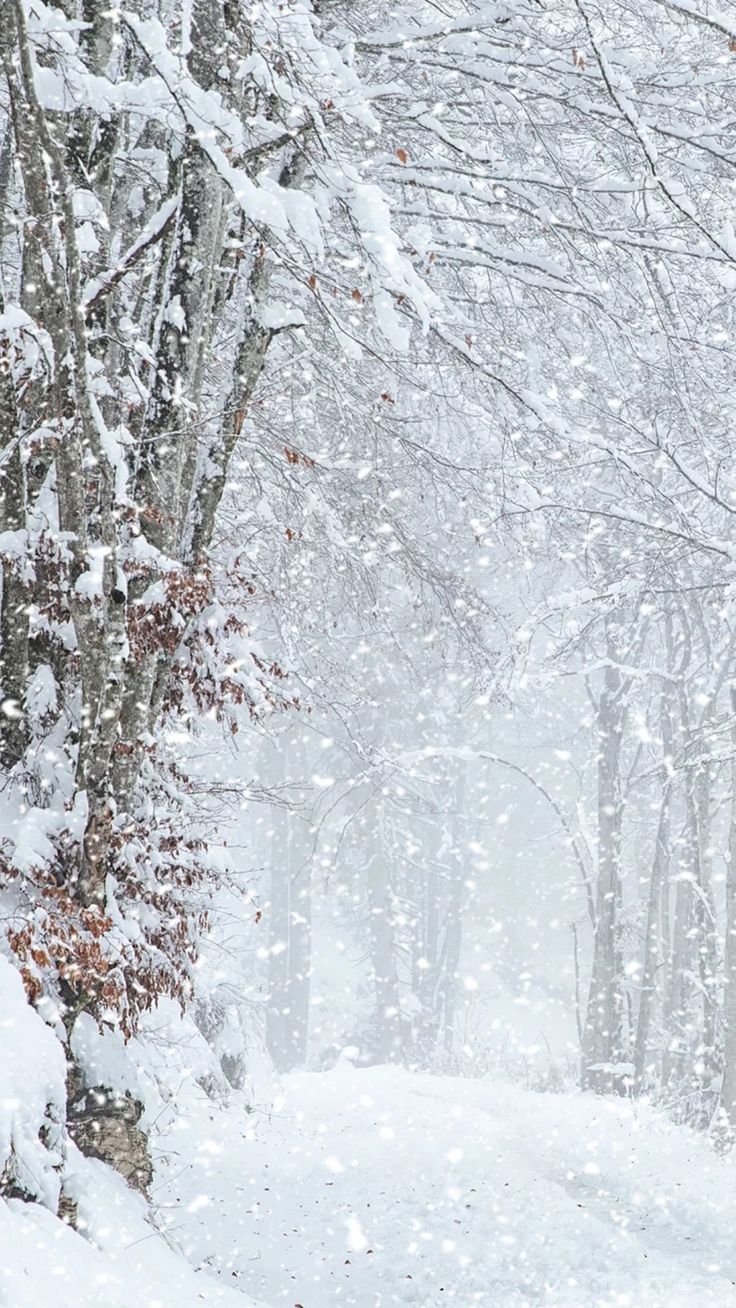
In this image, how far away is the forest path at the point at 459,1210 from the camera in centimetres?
657

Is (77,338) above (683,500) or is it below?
below

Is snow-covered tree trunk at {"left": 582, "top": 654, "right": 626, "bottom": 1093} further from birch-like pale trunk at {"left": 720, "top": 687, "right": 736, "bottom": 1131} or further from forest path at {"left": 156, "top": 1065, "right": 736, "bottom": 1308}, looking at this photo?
forest path at {"left": 156, "top": 1065, "right": 736, "bottom": 1308}

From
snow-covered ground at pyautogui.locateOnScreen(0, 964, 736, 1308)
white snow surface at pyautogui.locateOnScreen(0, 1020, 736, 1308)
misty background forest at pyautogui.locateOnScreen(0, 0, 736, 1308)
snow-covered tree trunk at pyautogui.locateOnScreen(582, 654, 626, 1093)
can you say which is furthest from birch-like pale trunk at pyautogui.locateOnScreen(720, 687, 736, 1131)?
→ snow-covered tree trunk at pyautogui.locateOnScreen(582, 654, 626, 1093)

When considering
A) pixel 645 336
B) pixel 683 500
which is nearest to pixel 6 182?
pixel 645 336

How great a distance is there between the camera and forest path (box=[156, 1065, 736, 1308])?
259 inches

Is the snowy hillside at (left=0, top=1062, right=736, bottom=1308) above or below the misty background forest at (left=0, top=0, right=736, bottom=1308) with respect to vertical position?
below

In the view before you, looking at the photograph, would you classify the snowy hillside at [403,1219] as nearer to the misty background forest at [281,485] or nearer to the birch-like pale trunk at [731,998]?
the misty background forest at [281,485]

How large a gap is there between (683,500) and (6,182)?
9.90m

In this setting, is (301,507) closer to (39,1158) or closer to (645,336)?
(645,336)

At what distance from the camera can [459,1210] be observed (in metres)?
7.81

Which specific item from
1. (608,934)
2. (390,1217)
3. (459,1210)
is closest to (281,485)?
(390,1217)

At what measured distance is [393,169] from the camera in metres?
6.22

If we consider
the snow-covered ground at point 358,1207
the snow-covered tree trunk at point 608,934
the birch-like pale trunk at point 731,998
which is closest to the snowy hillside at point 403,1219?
the snow-covered ground at point 358,1207

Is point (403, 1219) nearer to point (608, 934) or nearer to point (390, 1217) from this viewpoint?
point (390, 1217)
